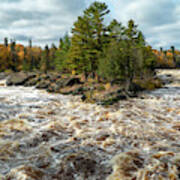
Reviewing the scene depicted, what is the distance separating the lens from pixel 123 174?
4.87 meters

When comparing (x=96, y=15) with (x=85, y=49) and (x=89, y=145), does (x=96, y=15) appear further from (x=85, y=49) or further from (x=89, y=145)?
(x=89, y=145)

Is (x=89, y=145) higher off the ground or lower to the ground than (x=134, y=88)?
lower

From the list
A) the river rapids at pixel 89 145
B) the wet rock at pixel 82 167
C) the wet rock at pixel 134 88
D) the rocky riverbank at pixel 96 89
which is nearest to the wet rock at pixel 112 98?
the rocky riverbank at pixel 96 89

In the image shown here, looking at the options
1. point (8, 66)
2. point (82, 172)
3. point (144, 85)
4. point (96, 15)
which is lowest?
point (82, 172)

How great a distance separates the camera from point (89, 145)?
6695 mm

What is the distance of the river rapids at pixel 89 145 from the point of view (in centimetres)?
500

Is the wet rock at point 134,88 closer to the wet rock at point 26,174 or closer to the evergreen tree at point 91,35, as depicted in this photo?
the evergreen tree at point 91,35

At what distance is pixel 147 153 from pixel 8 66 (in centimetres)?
6923

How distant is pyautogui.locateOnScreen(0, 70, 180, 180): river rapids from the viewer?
5004mm

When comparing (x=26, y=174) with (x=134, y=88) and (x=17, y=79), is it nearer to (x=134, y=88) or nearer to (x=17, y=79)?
(x=134, y=88)

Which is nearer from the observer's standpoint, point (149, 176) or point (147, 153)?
point (149, 176)

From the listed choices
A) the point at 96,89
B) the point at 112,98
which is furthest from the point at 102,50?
the point at 112,98

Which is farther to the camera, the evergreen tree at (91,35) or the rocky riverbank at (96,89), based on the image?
the evergreen tree at (91,35)

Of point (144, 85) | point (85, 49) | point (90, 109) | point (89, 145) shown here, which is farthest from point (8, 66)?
point (89, 145)
